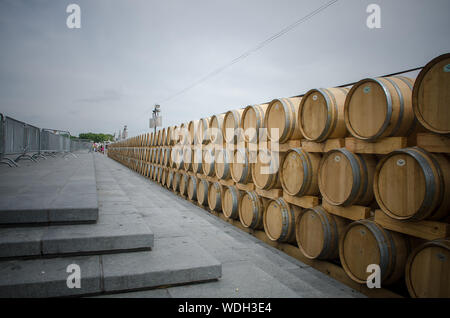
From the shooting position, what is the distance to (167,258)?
3105mm

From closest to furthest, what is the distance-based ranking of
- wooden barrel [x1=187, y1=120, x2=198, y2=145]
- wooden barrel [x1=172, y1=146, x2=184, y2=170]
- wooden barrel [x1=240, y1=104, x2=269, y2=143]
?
Answer: wooden barrel [x1=240, y1=104, x2=269, y2=143], wooden barrel [x1=187, y1=120, x2=198, y2=145], wooden barrel [x1=172, y1=146, x2=184, y2=170]

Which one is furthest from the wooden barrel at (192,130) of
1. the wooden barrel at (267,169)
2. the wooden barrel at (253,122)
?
the wooden barrel at (267,169)

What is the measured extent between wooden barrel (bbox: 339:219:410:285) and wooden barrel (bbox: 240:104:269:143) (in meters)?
2.38

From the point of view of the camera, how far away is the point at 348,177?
3.42 m

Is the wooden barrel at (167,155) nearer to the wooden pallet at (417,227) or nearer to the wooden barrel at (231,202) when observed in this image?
the wooden barrel at (231,202)

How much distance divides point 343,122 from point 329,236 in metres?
1.48

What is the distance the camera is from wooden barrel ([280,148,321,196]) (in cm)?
411

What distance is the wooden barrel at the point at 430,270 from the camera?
7.95ft

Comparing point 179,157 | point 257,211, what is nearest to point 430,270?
point 257,211

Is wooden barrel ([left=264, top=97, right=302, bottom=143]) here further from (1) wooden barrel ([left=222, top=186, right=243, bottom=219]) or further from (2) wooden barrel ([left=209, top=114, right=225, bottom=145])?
(2) wooden barrel ([left=209, top=114, right=225, bottom=145])

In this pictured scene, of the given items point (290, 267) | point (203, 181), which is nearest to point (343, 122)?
point (290, 267)

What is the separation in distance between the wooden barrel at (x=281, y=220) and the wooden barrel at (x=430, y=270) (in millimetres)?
1924

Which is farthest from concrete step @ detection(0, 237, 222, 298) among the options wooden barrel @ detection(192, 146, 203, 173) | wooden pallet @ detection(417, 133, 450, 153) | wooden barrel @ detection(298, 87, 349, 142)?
wooden barrel @ detection(192, 146, 203, 173)
